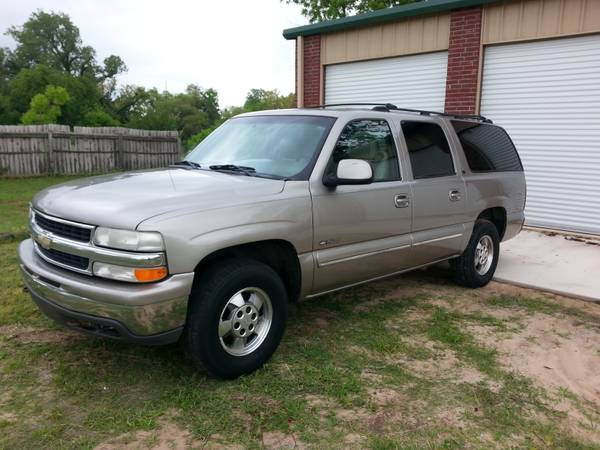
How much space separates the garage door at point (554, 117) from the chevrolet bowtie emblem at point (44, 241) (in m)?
8.44

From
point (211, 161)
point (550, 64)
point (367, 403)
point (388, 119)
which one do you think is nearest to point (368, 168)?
point (388, 119)

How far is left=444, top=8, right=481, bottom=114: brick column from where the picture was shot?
9.56m

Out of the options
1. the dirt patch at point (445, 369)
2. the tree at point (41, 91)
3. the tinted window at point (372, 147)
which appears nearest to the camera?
the dirt patch at point (445, 369)

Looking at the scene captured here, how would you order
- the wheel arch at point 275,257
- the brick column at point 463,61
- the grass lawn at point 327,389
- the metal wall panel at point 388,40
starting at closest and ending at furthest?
the grass lawn at point 327,389
the wheel arch at point 275,257
the brick column at point 463,61
the metal wall panel at point 388,40

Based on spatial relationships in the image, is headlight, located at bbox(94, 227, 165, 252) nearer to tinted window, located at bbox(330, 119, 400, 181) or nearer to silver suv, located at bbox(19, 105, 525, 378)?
silver suv, located at bbox(19, 105, 525, 378)

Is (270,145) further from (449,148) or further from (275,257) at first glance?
(449,148)

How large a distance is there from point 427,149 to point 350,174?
1.56 m

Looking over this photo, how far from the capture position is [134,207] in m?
3.13

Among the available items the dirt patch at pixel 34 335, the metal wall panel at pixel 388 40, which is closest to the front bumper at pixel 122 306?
the dirt patch at pixel 34 335

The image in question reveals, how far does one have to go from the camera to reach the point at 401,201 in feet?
15.2

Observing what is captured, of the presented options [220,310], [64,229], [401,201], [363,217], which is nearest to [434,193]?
[401,201]

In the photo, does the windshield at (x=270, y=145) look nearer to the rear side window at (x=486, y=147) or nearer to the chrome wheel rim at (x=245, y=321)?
the chrome wheel rim at (x=245, y=321)

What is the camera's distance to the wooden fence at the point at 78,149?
53.2 ft

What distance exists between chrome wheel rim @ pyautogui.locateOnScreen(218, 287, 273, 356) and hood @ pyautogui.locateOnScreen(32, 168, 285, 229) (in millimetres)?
657
